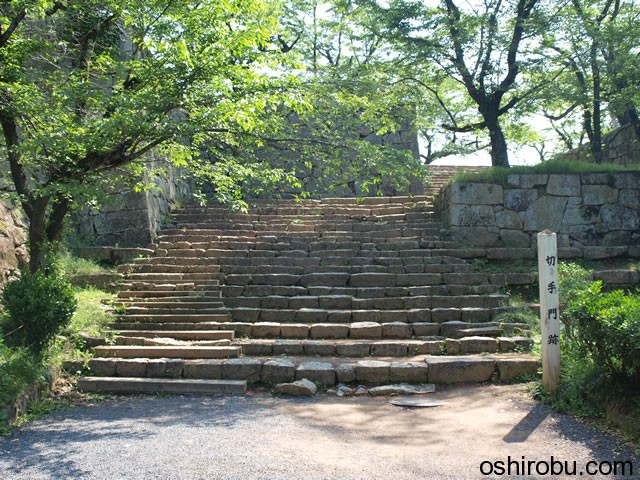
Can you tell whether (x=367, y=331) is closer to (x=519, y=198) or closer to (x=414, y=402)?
(x=414, y=402)

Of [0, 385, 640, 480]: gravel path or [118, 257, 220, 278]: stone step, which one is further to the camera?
[118, 257, 220, 278]: stone step

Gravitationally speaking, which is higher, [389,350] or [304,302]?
[304,302]

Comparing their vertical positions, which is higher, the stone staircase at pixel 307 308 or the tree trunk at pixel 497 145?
the tree trunk at pixel 497 145

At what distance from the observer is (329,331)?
26.2ft

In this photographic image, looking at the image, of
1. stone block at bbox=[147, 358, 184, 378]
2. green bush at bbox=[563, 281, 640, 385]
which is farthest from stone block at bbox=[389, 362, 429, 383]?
stone block at bbox=[147, 358, 184, 378]

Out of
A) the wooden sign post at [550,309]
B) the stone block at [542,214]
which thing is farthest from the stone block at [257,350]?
the stone block at [542,214]

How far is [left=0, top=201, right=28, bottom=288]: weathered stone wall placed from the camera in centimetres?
848

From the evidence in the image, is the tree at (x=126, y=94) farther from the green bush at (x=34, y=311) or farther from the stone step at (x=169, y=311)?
the stone step at (x=169, y=311)

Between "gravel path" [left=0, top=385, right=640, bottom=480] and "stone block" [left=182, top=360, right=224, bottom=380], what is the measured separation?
54cm

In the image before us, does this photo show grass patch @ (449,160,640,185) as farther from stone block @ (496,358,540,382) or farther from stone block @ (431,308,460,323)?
stone block @ (496,358,540,382)

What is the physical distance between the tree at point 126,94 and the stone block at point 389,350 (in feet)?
10.7

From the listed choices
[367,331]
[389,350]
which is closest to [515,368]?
[389,350]

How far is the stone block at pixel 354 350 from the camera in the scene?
7.38 m

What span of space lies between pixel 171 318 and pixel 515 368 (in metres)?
4.77
